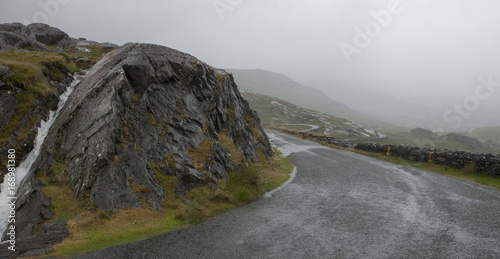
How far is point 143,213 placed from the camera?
13.5 meters

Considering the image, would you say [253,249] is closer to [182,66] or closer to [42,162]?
[42,162]

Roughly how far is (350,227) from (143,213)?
9.38 m

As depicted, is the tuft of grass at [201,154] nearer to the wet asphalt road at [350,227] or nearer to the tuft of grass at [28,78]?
the wet asphalt road at [350,227]

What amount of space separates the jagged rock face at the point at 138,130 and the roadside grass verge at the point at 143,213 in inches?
22.2

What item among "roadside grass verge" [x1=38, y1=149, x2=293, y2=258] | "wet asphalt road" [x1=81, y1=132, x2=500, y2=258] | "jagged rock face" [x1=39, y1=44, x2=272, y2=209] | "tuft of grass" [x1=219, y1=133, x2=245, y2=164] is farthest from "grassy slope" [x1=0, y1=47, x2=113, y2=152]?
"tuft of grass" [x1=219, y1=133, x2=245, y2=164]

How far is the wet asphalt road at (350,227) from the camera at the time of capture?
9.55m

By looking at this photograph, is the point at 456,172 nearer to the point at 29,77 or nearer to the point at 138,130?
the point at 138,130

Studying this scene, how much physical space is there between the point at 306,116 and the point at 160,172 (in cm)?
17742

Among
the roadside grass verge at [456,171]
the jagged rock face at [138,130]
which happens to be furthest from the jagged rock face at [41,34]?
the roadside grass verge at [456,171]

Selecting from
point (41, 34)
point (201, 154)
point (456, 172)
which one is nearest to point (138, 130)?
point (201, 154)

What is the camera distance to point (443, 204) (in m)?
14.8

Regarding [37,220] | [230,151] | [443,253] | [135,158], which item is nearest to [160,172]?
[135,158]

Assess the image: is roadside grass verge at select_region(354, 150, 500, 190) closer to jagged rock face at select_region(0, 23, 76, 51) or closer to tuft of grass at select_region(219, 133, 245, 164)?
tuft of grass at select_region(219, 133, 245, 164)

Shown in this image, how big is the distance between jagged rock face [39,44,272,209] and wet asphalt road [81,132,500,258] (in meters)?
4.32
